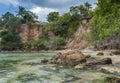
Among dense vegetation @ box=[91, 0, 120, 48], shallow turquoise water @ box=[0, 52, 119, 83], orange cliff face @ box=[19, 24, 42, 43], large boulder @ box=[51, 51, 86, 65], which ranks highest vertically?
orange cliff face @ box=[19, 24, 42, 43]

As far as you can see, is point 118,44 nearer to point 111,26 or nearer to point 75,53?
point 111,26

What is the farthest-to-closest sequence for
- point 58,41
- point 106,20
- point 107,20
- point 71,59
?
point 58,41
point 107,20
point 106,20
point 71,59

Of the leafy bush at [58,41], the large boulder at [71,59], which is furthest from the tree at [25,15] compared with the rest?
the large boulder at [71,59]

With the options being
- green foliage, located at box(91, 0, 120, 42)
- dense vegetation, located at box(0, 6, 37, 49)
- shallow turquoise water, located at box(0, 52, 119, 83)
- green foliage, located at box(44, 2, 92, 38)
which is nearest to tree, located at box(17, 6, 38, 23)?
dense vegetation, located at box(0, 6, 37, 49)

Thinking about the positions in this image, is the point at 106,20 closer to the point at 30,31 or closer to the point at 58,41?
the point at 58,41

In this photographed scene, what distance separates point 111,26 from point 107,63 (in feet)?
75.9

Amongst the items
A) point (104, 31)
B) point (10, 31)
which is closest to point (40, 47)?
point (10, 31)

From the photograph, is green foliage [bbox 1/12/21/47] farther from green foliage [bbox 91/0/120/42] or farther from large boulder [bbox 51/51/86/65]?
large boulder [bbox 51/51/86/65]

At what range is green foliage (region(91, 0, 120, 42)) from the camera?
2494cm

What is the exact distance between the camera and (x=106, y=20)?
45594mm

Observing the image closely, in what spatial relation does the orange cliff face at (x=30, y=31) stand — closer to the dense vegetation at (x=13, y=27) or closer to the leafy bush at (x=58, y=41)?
the dense vegetation at (x=13, y=27)

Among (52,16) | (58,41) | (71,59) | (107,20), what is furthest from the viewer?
(52,16)

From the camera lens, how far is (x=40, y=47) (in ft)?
275

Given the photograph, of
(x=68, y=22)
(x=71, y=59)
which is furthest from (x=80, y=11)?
(x=71, y=59)
